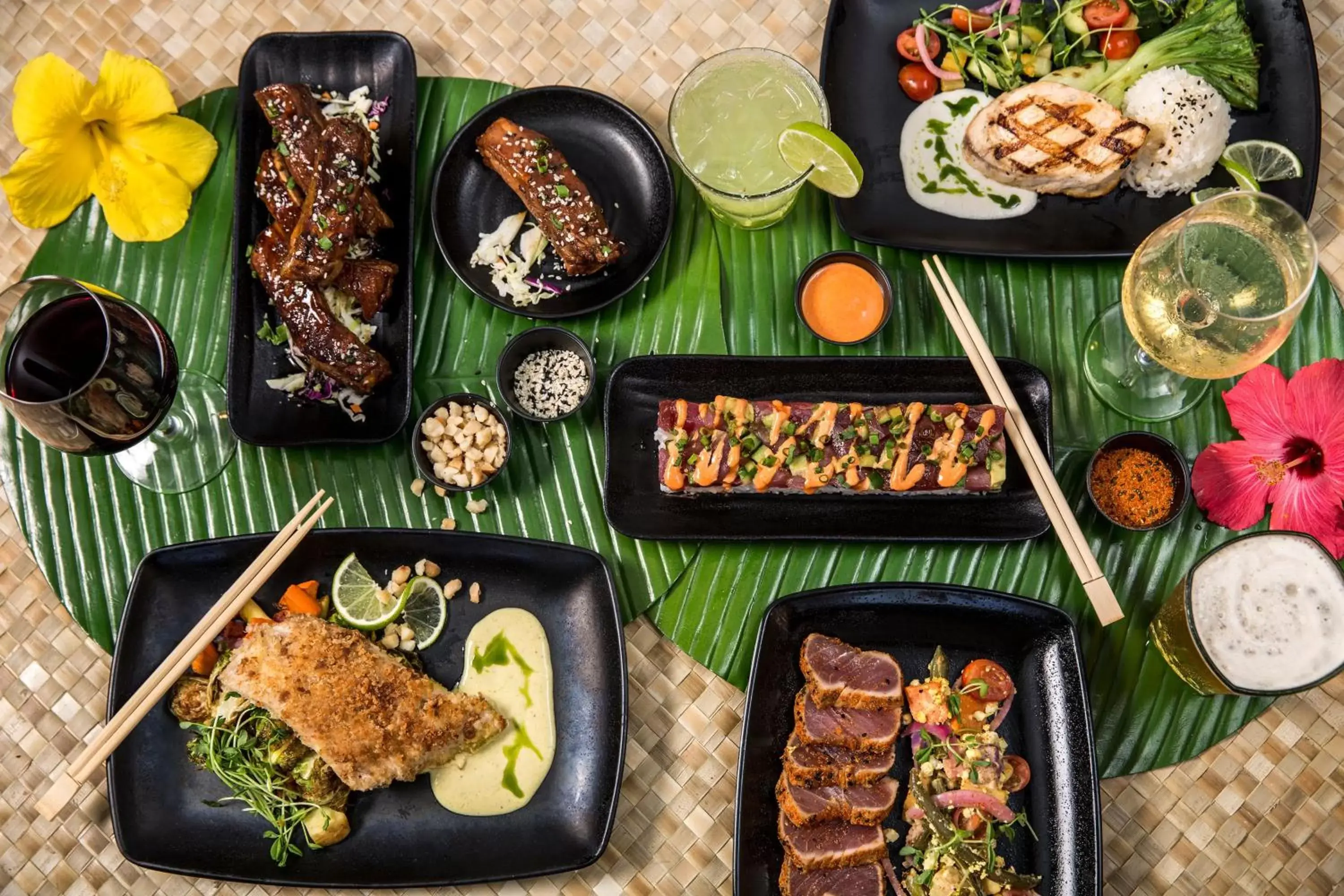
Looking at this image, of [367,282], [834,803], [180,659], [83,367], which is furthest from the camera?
[367,282]

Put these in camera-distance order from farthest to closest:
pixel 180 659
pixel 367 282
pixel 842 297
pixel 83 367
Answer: pixel 842 297 → pixel 367 282 → pixel 180 659 → pixel 83 367

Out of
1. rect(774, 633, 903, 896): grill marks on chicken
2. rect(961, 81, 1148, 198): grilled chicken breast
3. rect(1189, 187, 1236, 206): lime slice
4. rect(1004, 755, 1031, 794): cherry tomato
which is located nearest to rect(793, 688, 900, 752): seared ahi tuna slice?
rect(774, 633, 903, 896): grill marks on chicken

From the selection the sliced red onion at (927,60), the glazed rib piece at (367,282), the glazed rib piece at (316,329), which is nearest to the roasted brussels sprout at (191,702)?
the glazed rib piece at (316,329)

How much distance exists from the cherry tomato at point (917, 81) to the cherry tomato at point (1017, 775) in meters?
2.80

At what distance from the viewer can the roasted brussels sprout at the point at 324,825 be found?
152 inches

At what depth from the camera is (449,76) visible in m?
4.47

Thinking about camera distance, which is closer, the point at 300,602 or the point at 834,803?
the point at 834,803

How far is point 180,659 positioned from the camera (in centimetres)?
375

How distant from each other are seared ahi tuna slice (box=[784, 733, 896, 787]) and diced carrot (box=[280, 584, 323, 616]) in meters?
1.99

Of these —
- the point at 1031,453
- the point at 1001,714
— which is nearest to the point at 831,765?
the point at 1001,714

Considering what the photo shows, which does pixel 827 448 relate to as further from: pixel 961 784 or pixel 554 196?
pixel 554 196

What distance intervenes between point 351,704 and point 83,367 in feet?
5.08

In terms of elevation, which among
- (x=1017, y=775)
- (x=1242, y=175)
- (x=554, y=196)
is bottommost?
(x=1017, y=775)

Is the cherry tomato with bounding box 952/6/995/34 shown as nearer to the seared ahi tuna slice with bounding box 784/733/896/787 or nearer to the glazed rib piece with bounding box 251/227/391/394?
the glazed rib piece with bounding box 251/227/391/394
